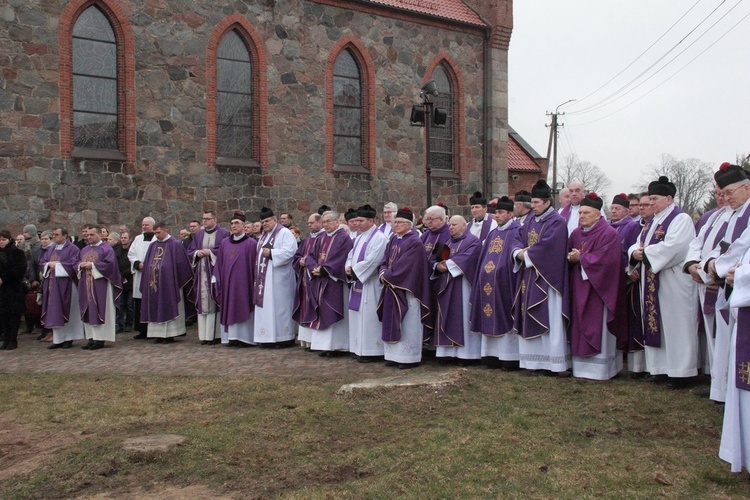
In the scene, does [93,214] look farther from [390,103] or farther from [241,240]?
[390,103]

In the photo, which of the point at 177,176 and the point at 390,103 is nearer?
the point at 177,176

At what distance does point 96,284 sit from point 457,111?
39.4ft

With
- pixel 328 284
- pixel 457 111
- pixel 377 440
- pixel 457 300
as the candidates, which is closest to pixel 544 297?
pixel 457 300

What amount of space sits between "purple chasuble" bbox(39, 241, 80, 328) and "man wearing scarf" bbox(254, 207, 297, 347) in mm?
3035

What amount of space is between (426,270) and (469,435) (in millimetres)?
3713

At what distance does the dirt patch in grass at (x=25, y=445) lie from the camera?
220 inches

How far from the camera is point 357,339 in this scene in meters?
10.0

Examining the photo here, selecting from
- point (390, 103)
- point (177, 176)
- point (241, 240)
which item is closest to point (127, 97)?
point (177, 176)

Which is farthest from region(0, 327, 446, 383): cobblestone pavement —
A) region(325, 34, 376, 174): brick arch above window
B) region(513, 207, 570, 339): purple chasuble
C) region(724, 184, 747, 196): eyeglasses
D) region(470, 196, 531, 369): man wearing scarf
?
region(325, 34, 376, 174): brick arch above window

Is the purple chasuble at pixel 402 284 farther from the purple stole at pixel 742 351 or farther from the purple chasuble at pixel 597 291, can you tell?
the purple stole at pixel 742 351

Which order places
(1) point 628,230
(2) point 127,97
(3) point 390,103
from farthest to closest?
(3) point 390,103 < (2) point 127,97 < (1) point 628,230

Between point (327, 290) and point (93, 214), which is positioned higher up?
point (93, 214)

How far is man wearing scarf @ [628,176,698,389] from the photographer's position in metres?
7.67

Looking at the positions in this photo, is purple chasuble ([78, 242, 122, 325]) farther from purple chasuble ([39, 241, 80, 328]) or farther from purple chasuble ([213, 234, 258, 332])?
purple chasuble ([213, 234, 258, 332])
